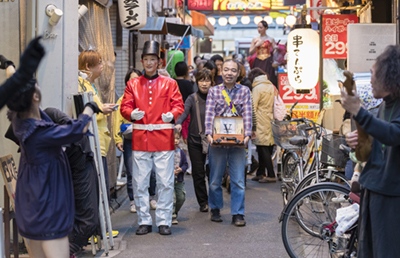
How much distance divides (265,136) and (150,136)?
4.62 meters

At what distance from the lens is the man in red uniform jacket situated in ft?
23.0

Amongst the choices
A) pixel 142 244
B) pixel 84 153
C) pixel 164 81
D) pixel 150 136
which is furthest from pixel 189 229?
pixel 84 153

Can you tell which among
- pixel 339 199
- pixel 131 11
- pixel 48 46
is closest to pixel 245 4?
pixel 131 11

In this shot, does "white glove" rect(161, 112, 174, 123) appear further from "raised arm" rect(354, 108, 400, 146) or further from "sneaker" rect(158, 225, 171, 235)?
"raised arm" rect(354, 108, 400, 146)

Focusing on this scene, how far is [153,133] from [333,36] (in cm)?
526

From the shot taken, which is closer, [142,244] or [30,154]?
[30,154]

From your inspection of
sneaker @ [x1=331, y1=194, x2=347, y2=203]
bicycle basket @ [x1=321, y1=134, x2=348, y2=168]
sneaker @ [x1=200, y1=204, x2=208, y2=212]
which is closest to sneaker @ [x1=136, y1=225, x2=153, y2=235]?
sneaker @ [x1=200, y1=204, x2=208, y2=212]

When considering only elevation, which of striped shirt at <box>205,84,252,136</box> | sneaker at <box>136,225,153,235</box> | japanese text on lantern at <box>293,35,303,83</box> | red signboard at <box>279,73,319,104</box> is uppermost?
japanese text on lantern at <box>293,35,303,83</box>

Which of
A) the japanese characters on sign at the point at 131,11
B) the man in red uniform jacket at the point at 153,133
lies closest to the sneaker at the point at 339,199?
the man in red uniform jacket at the point at 153,133

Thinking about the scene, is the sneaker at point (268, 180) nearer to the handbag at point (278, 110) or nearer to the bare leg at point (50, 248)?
the handbag at point (278, 110)

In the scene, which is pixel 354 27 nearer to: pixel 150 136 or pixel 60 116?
pixel 150 136

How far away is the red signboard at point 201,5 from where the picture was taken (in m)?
26.9

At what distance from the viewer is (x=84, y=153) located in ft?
17.1

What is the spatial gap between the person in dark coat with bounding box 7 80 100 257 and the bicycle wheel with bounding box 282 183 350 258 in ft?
8.24
